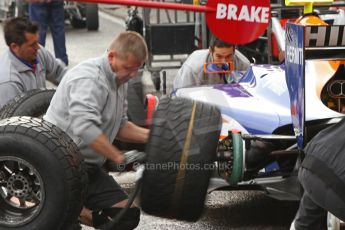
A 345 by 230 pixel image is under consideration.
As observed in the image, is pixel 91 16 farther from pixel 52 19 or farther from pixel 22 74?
pixel 22 74

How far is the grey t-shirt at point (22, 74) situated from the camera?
6398mm

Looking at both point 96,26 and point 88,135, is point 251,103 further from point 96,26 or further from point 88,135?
point 96,26

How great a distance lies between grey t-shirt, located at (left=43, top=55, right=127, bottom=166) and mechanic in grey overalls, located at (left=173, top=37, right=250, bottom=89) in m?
1.96

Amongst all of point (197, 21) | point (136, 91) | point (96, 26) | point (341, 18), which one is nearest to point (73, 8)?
point (96, 26)

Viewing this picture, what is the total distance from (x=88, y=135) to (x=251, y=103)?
159 cm

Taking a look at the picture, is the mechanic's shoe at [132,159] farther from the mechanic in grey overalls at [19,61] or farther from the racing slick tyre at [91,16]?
the racing slick tyre at [91,16]

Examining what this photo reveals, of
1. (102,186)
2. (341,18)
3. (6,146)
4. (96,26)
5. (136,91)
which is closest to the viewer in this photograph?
(6,146)

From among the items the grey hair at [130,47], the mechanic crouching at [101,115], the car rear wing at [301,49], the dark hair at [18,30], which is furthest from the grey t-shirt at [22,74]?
the car rear wing at [301,49]

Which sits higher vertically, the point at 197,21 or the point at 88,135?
the point at 88,135

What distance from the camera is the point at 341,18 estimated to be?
28.9 feet

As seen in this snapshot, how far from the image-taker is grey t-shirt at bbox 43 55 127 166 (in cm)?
463

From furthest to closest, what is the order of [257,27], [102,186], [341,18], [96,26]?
1. [96,26]
2. [341,18]
3. [257,27]
4. [102,186]

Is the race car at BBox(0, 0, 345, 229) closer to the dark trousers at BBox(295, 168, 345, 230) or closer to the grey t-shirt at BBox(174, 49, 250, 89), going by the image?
the dark trousers at BBox(295, 168, 345, 230)

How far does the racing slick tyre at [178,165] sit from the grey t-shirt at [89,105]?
50 centimetres
